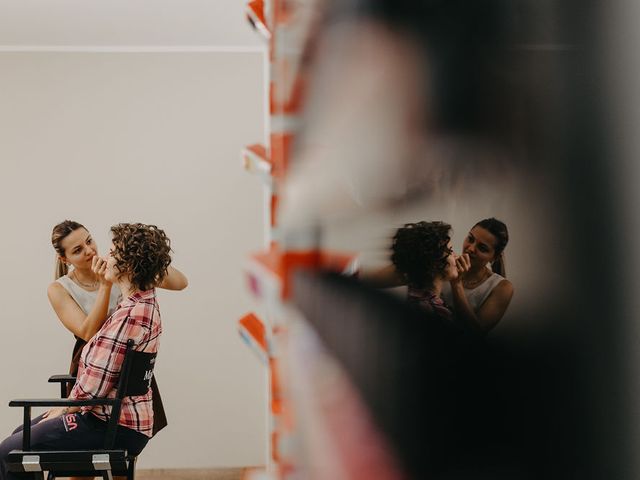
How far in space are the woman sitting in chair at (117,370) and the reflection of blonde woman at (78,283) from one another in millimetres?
465

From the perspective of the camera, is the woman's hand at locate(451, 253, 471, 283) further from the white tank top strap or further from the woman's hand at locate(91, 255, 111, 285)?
the woman's hand at locate(91, 255, 111, 285)

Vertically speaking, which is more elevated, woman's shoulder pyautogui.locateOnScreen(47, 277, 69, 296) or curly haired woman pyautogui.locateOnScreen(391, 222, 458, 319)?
curly haired woman pyautogui.locateOnScreen(391, 222, 458, 319)

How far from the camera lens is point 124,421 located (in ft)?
8.14

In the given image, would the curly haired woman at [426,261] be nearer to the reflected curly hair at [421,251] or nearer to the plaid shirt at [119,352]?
the reflected curly hair at [421,251]

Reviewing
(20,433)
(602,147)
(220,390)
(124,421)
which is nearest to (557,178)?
(602,147)

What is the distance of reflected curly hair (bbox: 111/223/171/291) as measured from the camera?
8.29 ft

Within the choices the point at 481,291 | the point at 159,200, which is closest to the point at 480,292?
the point at 481,291

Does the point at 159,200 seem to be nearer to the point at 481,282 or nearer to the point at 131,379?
the point at 131,379

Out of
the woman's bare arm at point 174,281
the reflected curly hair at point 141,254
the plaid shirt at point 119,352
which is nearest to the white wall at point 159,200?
the woman's bare arm at point 174,281

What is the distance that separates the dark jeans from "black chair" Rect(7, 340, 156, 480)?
5 cm

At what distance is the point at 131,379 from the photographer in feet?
8.05

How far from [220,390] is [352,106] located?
3.76 meters

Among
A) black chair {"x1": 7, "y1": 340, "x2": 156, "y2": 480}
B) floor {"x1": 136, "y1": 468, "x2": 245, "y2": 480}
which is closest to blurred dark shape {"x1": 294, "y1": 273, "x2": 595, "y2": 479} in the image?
black chair {"x1": 7, "y1": 340, "x2": 156, "y2": 480}

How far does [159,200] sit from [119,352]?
159 cm
